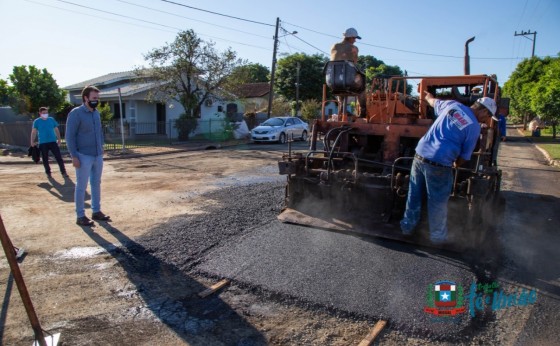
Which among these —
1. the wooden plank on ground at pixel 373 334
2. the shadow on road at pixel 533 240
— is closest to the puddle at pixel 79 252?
the wooden plank on ground at pixel 373 334

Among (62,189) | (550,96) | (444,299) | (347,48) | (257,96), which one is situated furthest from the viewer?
(257,96)

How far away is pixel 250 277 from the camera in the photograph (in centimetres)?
387

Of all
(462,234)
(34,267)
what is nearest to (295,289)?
(462,234)

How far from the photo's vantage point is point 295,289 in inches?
143

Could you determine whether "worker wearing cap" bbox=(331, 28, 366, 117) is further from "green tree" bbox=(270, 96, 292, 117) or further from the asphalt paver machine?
"green tree" bbox=(270, 96, 292, 117)

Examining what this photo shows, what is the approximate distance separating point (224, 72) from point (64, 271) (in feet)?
61.5

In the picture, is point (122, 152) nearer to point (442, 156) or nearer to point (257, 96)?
point (442, 156)

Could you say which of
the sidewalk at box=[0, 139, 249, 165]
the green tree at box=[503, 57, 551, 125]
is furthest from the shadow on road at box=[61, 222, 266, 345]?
the green tree at box=[503, 57, 551, 125]

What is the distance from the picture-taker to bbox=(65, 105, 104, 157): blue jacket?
17.0 ft

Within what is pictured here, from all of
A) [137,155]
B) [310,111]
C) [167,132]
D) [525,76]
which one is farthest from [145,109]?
[525,76]

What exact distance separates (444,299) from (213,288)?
78.1 inches

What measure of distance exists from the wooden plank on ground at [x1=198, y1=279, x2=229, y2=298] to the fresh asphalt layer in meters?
0.13

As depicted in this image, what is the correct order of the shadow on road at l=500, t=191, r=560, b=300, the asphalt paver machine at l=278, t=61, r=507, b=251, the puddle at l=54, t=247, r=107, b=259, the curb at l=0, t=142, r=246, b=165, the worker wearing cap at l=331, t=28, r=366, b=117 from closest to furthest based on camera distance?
the shadow on road at l=500, t=191, r=560, b=300 < the puddle at l=54, t=247, r=107, b=259 < the asphalt paver machine at l=278, t=61, r=507, b=251 < the worker wearing cap at l=331, t=28, r=366, b=117 < the curb at l=0, t=142, r=246, b=165

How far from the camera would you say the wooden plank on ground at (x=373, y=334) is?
2.81 m
